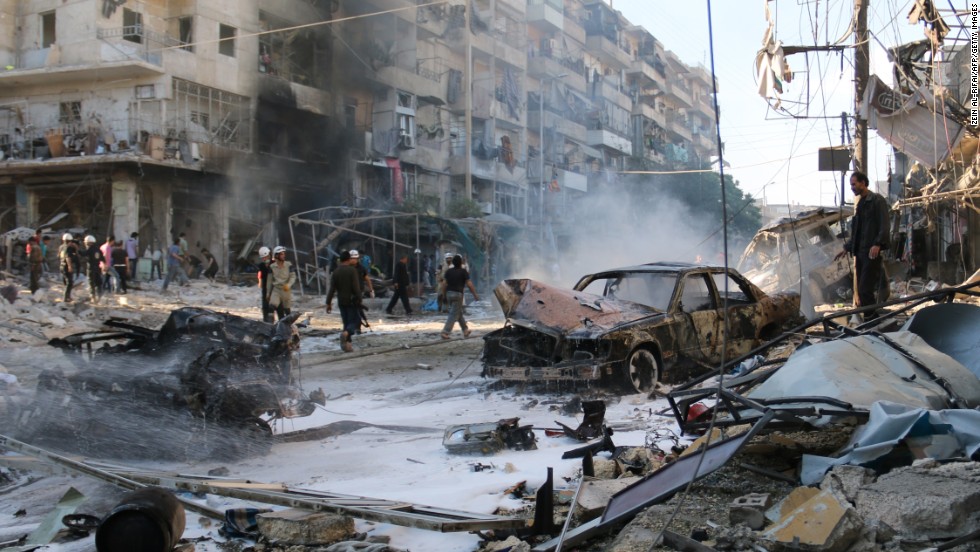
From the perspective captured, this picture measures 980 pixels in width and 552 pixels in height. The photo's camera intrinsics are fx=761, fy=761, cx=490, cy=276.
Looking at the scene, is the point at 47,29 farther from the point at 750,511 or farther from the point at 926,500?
the point at 926,500

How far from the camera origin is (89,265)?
17875 millimetres

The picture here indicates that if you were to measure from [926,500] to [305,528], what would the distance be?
2.74 metres

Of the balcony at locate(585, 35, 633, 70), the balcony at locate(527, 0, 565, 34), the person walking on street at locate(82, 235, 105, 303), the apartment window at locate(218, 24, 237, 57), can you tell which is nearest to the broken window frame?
the apartment window at locate(218, 24, 237, 57)

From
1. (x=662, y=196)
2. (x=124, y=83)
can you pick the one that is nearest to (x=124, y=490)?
(x=124, y=83)

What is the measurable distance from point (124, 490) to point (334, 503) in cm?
145

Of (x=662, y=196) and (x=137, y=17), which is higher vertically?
(x=137, y=17)

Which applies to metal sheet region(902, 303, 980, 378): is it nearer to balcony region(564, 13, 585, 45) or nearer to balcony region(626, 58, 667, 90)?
balcony region(564, 13, 585, 45)

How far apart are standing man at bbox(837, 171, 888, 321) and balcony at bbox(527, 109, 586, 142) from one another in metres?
42.9

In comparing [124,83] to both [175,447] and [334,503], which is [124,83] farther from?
[334,503]

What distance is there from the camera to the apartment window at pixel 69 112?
28.7m

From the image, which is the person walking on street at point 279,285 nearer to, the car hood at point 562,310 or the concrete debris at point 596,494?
the car hood at point 562,310

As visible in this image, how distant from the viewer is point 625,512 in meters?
3.49

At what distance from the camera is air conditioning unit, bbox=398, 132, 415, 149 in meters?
37.1

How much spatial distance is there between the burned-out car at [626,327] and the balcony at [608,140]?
1903 inches
